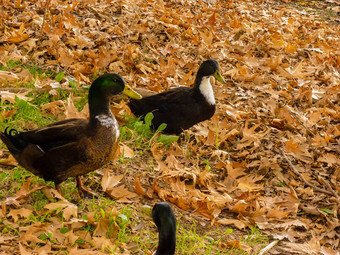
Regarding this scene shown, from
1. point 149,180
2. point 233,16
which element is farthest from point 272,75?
point 149,180

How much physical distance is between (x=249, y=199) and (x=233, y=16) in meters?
5.76

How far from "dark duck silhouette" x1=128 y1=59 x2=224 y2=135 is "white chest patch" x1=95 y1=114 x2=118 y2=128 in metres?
1.48

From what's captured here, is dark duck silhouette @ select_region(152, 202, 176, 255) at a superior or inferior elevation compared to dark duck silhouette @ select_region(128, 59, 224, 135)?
superior

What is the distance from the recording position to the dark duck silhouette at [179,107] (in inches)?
177

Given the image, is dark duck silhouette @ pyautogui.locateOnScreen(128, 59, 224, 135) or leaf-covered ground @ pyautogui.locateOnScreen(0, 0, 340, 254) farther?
dark duck silhouette @ pyautogui.locateOnScreen(128, 59, 224, 135)

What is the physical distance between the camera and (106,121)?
3004 millimetres

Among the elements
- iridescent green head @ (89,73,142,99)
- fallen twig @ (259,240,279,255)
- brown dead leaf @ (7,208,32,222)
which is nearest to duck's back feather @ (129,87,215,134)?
iridescent green head @ (89,73,142,99)

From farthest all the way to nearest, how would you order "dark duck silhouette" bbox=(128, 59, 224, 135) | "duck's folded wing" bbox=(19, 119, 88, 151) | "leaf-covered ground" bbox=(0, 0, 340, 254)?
1. "dark duck silhouette" bbox=(128, 59, 224, 135)
2. "leaf-covered ground" bbox=(0, 0, 340, 254)
3. "duck's folded wing" bbox=(19, 119, 88, 151)

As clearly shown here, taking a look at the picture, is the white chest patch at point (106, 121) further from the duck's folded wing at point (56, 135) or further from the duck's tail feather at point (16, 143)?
the duck's tail feather at point (16, 143)

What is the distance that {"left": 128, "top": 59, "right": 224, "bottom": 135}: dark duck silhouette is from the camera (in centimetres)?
449

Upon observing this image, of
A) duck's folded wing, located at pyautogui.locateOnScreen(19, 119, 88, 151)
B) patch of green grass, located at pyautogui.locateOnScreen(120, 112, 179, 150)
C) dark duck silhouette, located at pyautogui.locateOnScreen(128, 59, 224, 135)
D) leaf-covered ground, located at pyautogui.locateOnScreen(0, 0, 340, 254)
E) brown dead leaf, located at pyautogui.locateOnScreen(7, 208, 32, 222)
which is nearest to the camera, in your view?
brown dead leaf, located at pyautogui.locateOnScreen(7, 208, 32, 222)

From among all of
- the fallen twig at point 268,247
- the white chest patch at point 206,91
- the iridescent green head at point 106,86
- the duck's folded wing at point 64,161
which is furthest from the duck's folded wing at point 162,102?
the fallen twig at point 268,247

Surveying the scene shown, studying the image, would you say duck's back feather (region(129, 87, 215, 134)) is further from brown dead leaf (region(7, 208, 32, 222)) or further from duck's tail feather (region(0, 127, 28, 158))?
brown dead leaf (region(7, 208, 32, 222))

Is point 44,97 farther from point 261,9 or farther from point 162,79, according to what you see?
point 261,9
